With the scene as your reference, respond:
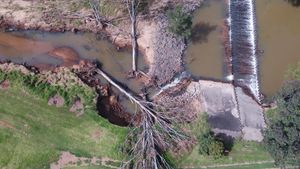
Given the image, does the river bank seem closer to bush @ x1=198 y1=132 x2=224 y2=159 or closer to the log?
the log

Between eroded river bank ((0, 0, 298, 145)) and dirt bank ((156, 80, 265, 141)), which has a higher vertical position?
eroded river bank ((0, 0, 298, 145))

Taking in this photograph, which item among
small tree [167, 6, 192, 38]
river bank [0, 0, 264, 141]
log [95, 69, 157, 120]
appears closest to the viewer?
log [95, 69, 157, 120]

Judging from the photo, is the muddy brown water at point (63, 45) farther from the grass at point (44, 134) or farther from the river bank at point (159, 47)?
the grass at point (44, 134)

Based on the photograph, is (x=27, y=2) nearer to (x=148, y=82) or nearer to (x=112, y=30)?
(x=112, y=30)

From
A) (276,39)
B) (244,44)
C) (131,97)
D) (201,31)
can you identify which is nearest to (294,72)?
(276,39)

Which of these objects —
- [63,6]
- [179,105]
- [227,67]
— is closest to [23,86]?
[63,6]

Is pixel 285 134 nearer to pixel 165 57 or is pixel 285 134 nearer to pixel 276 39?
pixel 165 57

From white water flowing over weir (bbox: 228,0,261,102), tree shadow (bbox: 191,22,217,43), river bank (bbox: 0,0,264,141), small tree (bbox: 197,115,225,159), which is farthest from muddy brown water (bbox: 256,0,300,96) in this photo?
small tree (bbox: 197,115,225,159)

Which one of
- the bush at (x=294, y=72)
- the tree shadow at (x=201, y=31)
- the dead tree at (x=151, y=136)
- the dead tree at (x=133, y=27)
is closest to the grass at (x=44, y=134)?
→ the dead tree at (x=151, y=136)

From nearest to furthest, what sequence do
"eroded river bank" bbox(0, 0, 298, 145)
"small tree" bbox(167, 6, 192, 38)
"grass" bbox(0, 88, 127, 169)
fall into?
1. "grass" bbox(0, 88, 127, 169)
2. "eroded river bank" bbox(0, 0, 298, 145)
3. "small tree" bbox(167, 6, 192, 38)
